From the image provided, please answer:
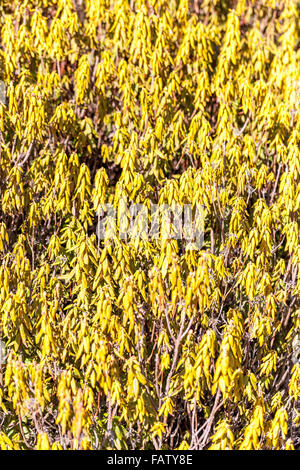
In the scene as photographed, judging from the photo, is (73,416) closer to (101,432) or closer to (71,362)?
(101,432)

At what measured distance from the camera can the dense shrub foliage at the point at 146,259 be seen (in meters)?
3.23

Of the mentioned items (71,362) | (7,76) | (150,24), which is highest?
(150,24)

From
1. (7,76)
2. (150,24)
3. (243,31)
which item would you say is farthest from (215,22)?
(7,76)

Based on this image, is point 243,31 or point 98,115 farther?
point 243,31

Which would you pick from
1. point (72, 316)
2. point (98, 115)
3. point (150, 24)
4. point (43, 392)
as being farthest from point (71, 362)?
point (150, 24)

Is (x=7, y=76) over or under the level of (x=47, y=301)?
over

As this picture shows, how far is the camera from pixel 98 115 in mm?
5000

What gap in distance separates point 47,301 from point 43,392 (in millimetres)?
581

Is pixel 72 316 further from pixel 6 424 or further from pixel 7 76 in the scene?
pixel 7 76

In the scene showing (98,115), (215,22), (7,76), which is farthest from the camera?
(215,22)

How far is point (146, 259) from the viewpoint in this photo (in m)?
3.86

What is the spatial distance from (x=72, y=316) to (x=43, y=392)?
1.97ft

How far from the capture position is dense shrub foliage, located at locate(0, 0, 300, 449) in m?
3.23
